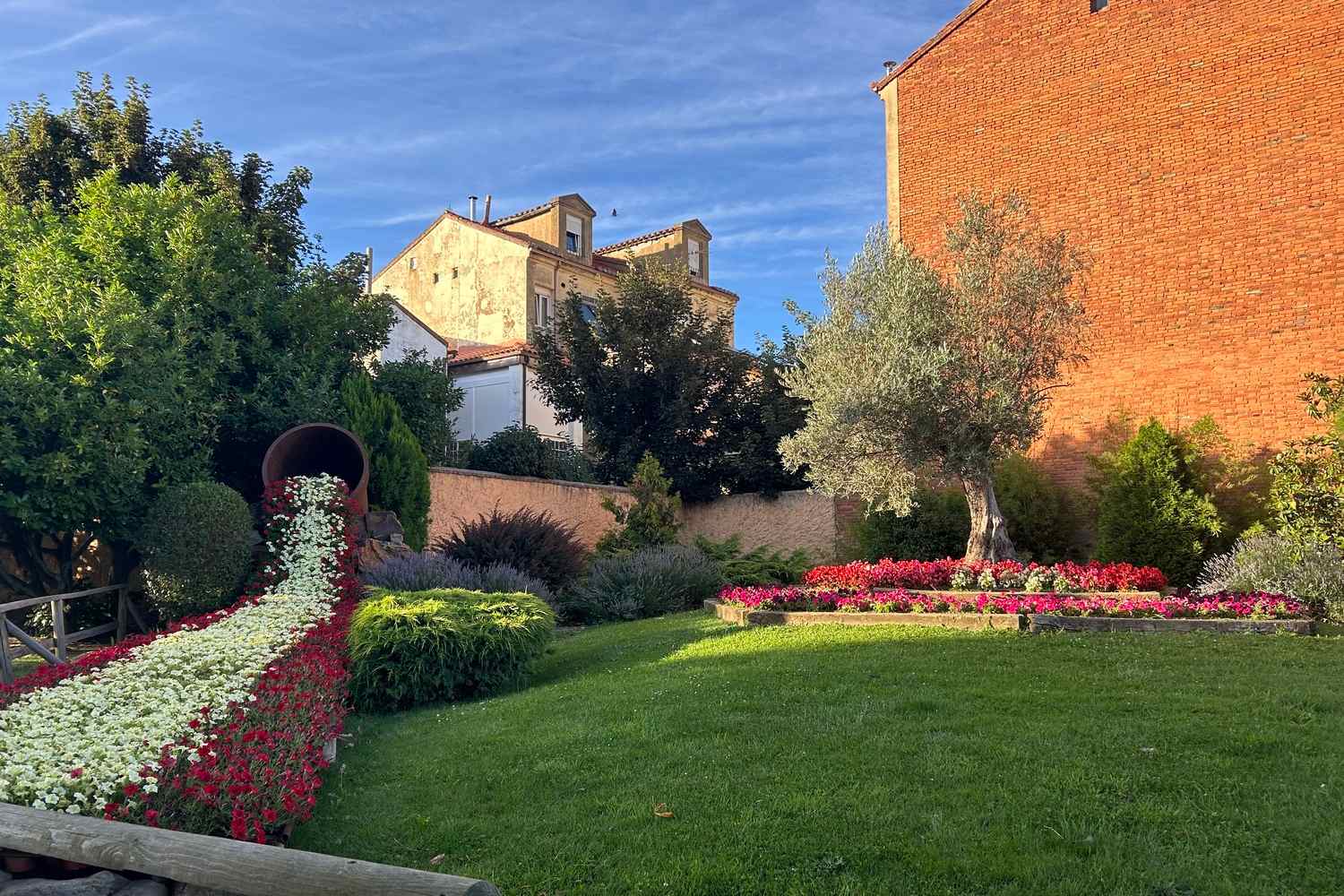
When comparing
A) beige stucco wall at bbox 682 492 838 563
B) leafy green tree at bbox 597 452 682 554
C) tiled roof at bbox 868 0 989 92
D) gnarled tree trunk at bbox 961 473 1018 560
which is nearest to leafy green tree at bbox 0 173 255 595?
leafy green tree at bbox 597 452 682 554

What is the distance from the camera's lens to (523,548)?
42.9 ft

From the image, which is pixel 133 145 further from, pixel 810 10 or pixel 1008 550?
pixel 1008 550

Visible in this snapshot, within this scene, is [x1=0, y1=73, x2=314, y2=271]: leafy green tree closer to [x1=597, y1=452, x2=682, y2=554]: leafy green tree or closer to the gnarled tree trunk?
[x1=597, y1=452, x2=682, y2=554]: leafy green tree

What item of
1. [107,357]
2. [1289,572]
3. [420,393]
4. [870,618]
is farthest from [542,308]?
[1289,572]

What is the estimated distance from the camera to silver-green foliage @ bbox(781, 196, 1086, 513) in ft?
37.9

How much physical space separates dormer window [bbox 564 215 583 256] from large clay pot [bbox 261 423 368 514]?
17.3 m

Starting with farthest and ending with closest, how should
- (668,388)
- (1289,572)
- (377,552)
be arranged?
(668,388) < (377,552) < (1289,572)

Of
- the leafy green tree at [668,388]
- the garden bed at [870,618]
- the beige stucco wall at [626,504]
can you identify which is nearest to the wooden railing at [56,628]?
the beige stucco wall at [626,504]

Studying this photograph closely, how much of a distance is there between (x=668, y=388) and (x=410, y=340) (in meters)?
10.5

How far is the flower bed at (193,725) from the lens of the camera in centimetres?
404

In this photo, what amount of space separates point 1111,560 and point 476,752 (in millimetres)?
11136

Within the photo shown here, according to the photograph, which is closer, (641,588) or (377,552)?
(641,588)

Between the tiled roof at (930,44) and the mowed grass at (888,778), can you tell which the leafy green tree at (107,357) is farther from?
the tiled roof at (930,44)

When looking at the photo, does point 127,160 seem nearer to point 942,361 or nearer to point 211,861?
point 942,361
